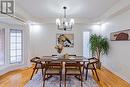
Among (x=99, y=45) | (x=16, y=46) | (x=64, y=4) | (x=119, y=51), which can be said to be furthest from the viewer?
(x=16, y=46)

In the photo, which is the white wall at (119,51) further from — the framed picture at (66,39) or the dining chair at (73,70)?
the framed picture at (66,39)

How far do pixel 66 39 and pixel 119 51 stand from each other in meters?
3.30


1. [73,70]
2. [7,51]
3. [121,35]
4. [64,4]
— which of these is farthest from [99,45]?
[7,51]

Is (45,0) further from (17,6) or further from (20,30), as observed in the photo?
(20,30)

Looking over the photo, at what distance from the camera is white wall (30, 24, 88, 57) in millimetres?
8211

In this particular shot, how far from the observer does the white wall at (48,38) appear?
8211 mm

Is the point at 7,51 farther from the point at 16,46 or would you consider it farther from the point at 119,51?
the point at 119,51

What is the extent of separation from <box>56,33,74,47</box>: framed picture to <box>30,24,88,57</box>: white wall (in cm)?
17

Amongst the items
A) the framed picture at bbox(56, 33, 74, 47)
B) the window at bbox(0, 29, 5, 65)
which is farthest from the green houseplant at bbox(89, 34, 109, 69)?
the window at bbox(0, 29, 5, 65)

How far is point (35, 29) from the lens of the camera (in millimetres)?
8258

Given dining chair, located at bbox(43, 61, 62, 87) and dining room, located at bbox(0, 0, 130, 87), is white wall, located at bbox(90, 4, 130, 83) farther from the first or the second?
dining chair, located at bbox(43, 61, 62, 87)

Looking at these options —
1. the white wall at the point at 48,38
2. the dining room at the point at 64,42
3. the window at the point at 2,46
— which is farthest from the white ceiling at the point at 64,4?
the white wall at the point at 48,38

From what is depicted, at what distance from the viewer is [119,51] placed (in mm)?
5516

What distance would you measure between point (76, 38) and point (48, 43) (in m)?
1.55
